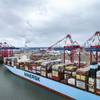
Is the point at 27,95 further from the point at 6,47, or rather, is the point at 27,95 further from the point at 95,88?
the point at 6,47

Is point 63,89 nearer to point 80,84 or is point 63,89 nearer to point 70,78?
point 70,78

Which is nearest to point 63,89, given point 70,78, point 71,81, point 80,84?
point 70,78

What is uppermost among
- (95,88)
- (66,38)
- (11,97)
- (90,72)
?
(66,38)

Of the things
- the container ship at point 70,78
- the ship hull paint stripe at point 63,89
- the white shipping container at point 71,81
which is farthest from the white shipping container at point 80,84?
the white shipping container at point 71,81

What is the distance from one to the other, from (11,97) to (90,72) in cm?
1230

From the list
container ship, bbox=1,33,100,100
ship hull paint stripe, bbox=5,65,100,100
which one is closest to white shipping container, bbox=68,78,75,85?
container ship, bbox=1,33,100,100

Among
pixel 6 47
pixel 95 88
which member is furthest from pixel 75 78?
pixel 6 47

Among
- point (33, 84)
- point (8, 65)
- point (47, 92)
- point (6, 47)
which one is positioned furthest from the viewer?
point (6, 47)

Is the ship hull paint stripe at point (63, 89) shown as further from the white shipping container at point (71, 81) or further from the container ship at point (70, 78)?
the white shipping container at point (71, 81)

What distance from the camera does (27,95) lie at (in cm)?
3128

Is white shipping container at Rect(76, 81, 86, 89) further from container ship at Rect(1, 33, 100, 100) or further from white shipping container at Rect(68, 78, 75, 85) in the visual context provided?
white shipping container at Rect(68, 78, 75, 85)

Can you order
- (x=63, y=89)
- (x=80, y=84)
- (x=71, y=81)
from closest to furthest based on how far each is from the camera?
(x=80, y=84)
(x=71, y=81)
(x=63, y=89)

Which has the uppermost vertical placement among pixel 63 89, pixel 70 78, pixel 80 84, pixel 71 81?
pixel 70 78

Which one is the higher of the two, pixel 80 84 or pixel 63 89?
pixel 80 84
